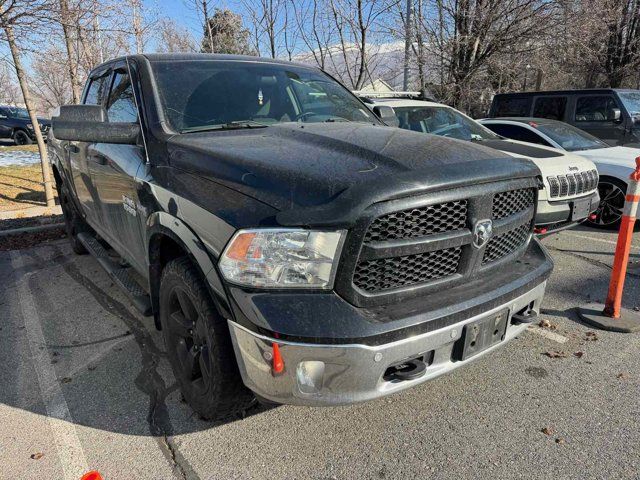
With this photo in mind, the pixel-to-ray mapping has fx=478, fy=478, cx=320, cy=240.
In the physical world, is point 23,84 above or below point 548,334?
above

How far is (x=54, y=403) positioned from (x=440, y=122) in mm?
6097

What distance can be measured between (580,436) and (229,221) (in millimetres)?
2085

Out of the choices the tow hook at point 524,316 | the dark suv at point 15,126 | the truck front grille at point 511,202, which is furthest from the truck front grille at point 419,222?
the dark suv at point 15,126

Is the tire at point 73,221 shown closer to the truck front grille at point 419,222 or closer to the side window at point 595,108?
the truck front grille at point 419,222

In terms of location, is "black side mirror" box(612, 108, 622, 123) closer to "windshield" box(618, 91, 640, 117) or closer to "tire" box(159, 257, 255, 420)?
"windshield" box(618, 91, 640, 117)

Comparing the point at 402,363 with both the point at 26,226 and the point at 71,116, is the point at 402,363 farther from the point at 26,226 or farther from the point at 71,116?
the point at 26,226

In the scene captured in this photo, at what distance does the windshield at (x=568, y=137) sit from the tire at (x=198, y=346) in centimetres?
638

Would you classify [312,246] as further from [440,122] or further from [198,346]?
[440,122]

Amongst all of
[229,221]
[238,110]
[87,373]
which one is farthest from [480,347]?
[87,373]

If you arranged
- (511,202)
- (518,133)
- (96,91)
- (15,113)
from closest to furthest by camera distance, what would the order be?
(511,202), (96,91), (518,133), (15,113)

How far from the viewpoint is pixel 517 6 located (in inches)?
461

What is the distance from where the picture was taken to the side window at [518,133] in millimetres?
7152

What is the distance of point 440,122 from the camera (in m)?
7.12

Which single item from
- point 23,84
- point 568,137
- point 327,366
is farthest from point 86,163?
point 568,137
